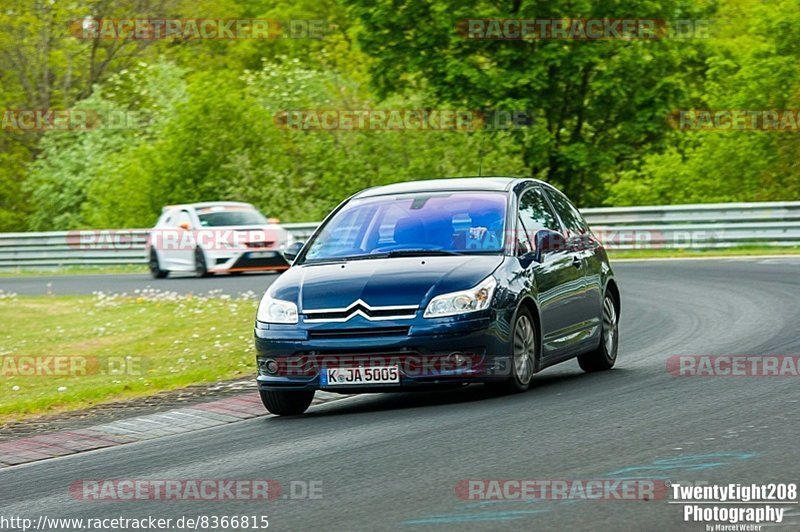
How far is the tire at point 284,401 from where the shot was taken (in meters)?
11.1

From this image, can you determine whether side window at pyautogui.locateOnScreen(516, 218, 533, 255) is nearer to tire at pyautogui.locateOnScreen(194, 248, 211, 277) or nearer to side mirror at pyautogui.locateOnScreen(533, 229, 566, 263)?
side mirror at pyautogui.locateOnScreen(533, 229, 566, 263)

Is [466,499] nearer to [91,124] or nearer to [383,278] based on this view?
[383,278]

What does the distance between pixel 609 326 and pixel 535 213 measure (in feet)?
4.84

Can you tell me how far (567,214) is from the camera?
43.0ft

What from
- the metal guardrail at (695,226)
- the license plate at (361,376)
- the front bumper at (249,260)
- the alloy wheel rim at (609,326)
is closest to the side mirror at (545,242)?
the alloy wheel rim at (609,326)

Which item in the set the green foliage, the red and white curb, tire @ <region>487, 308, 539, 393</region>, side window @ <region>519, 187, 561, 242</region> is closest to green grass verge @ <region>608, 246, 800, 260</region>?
the green foliage

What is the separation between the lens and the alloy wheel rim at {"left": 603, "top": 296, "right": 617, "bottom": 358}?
12930 millimetres

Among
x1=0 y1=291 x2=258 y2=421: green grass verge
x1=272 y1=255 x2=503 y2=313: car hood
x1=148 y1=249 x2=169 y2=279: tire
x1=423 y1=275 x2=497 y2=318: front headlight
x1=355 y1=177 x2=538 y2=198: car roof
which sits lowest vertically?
x1=148 y1=249 x2=169 y2=279: tire

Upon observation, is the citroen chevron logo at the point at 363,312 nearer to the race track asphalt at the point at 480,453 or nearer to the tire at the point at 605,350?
the race track asphalt at the point at 480,453

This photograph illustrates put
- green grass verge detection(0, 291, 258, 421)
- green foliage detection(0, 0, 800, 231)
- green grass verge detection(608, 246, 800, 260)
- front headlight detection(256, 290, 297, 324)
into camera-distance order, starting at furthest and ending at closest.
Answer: green foliage detection(0, 0, 800, 231) < green grass verge detection(608, 246, 800, 260) < green grass verge detection(0, 291, 258, 421) < front headlight detection(256, 290, 297, 324)

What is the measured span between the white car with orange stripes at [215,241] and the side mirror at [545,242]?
19062 mm

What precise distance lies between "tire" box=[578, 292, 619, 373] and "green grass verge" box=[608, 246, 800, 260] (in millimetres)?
15187

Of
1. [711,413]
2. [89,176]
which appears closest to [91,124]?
[89,176]

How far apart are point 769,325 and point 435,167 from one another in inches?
989
